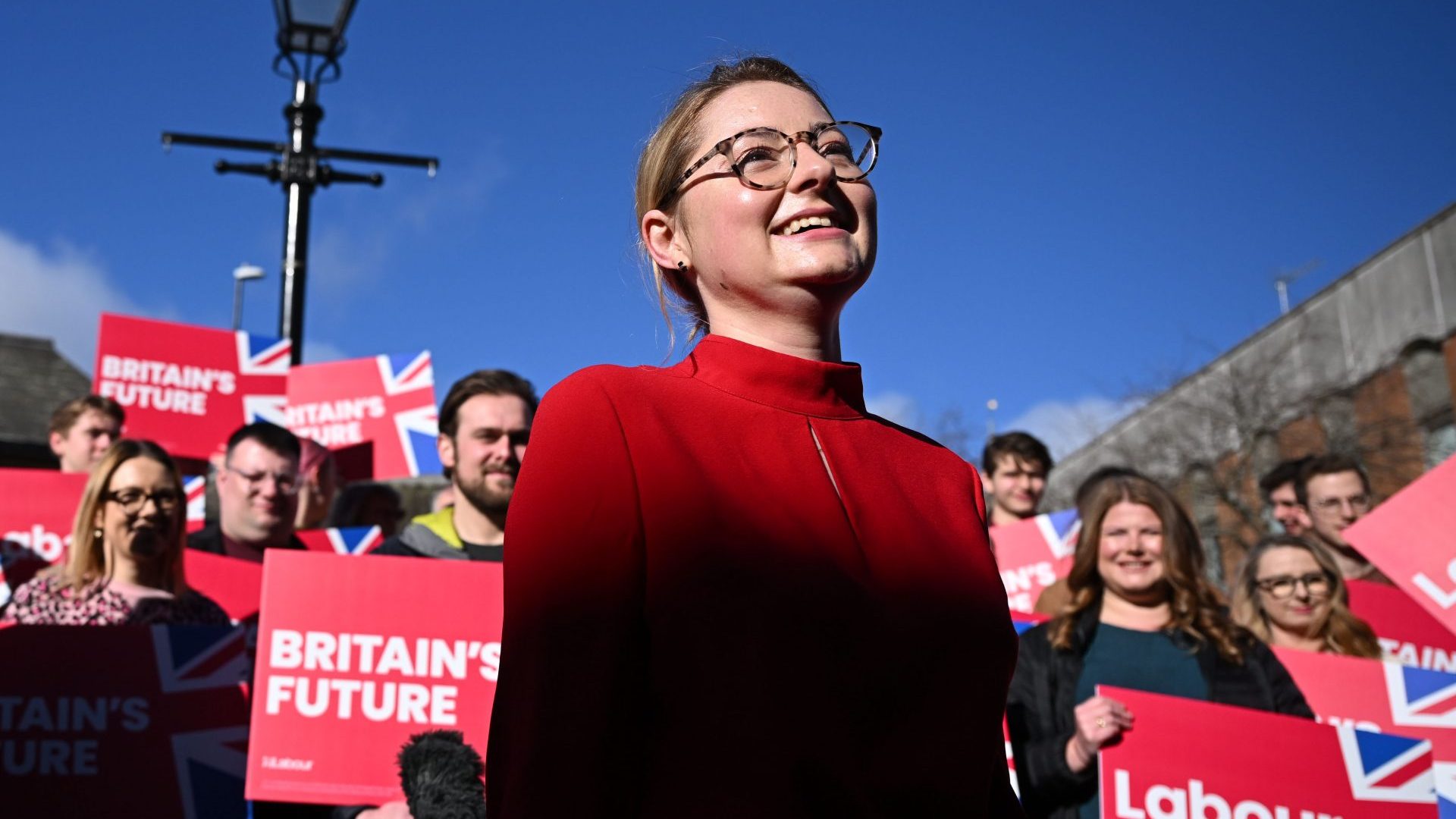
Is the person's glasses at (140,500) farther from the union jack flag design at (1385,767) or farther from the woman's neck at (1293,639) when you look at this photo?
the woman's neck at (1293,639)

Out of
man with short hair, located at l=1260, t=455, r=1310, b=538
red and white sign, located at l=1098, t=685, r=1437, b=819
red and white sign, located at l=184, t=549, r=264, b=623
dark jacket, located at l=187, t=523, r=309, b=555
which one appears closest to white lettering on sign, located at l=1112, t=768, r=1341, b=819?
red and white sign, located at l=1098, t=685, r=1437, b=819

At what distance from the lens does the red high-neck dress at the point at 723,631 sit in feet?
4.24

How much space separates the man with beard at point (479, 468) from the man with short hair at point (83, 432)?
275 cm

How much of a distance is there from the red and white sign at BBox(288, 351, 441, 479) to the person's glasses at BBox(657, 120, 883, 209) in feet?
22.7

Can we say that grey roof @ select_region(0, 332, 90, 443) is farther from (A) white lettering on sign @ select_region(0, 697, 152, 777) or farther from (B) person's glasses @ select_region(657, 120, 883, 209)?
(B) person's glasses @ select_region(657, 120, 883, 209)

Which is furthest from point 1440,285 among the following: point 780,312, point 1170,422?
point 780,312

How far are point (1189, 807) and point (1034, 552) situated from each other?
3112mm

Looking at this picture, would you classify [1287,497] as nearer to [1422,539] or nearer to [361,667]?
[1422,539]

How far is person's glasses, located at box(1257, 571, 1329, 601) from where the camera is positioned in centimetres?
499

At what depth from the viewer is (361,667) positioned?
355 cm

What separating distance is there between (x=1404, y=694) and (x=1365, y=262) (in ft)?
87.8

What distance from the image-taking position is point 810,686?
4.42 ft

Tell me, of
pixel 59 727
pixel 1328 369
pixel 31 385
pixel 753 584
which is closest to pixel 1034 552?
pixel 59 727

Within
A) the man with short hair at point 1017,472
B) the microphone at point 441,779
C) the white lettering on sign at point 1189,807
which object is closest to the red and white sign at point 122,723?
the microphone at point 441,779
